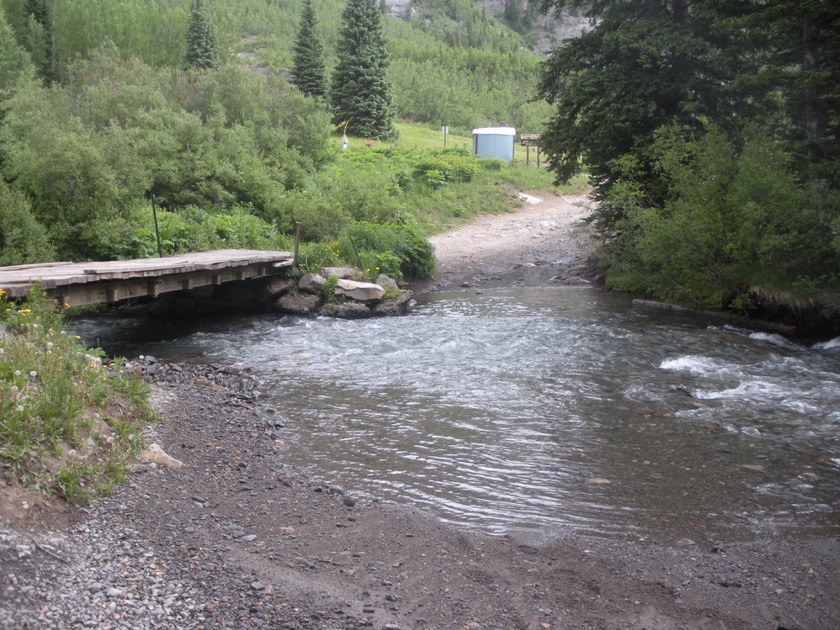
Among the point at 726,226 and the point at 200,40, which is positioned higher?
the point at 200,40

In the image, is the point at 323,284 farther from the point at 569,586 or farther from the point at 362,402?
the point at 569,586

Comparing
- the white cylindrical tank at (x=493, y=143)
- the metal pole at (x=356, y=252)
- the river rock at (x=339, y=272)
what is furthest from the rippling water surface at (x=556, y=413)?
the white cylindrical tank at (x=493, y=143)

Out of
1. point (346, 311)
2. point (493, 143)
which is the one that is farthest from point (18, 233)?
point (493, 143)

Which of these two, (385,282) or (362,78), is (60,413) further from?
(362,78)

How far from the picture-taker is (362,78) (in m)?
41.4

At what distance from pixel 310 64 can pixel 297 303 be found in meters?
29.5

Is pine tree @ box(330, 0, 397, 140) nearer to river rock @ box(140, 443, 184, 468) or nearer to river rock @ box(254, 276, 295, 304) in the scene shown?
river rock @ box(254, 276, 295, 304)

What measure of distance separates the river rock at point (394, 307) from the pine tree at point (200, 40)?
3551cm

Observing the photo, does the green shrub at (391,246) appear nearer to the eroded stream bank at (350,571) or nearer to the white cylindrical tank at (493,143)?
the eroded stream bank at (350,571)

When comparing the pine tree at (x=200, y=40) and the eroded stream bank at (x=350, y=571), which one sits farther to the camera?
the pine tree at (x=200, y=40)

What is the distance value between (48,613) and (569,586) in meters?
3.58

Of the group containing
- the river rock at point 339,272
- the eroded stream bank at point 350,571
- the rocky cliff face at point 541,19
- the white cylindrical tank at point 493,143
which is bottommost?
the eroded stream bank at point 350,571

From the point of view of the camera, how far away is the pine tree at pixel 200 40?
158ft

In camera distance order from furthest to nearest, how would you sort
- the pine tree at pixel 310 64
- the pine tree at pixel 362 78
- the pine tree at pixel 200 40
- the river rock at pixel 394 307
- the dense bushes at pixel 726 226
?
1. the pine tree at pixel 200 40
2. the pine tree at pixel 310 64
3. the pine tree at pixel 362 78
4. the river rock at pixel 394 307
5. the dense bushes at pixel 726 226
